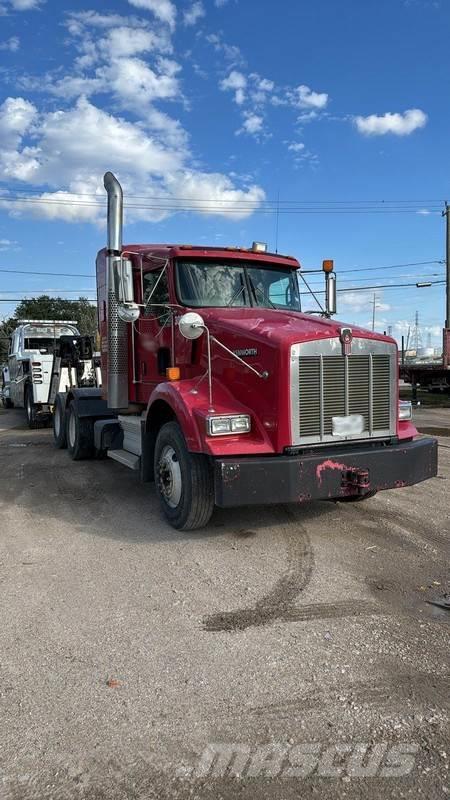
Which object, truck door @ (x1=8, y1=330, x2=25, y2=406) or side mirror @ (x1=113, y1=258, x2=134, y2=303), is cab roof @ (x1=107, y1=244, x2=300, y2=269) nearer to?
side mirror @ (x1=113, y1=258, x2=134, y2=303)

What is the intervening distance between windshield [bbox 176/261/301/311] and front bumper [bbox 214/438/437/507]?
207 cm

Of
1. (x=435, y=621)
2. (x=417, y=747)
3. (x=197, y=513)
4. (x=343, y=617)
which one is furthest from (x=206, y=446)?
(x=417, y=747)

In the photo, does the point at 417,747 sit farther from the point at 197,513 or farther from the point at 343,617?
the point at 197,513

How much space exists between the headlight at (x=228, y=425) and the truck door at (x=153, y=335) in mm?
1757

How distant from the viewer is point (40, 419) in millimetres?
14086

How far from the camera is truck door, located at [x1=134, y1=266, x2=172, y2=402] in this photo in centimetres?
625

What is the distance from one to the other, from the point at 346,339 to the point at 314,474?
1197mm

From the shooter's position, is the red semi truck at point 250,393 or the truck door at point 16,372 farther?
the truck door at point 16,372

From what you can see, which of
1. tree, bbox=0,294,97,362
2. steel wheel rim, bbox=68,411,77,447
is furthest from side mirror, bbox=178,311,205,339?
tree, bbox=0,294,97,362

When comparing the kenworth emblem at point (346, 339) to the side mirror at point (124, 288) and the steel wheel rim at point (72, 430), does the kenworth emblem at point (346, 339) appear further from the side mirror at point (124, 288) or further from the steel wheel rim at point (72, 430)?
the steel wheel rim at point (72, 430)

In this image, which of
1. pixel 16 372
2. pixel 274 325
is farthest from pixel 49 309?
pixel 274 325

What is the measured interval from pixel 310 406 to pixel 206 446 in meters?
0.94

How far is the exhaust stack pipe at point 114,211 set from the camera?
6145mm

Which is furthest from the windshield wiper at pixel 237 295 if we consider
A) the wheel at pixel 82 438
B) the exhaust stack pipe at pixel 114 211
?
the wheel at pixel 82 438
